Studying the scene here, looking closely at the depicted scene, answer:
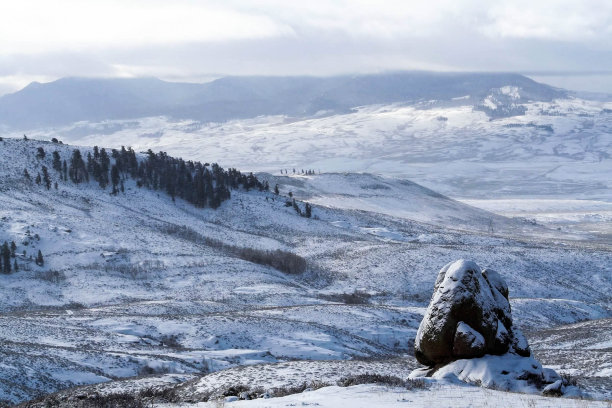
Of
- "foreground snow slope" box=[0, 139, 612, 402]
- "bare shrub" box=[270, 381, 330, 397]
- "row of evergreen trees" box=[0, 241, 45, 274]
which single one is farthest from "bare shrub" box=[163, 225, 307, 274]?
"bare shrub" box=[270, 381, 330, 397]

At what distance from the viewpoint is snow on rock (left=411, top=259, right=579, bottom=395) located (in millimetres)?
23500

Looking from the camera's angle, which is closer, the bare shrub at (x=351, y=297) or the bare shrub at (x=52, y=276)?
the bare shrub at (x=52, y=276)

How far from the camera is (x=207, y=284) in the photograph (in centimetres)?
6347

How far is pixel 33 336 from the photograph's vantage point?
127 ft

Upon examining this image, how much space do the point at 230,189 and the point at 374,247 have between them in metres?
35.7

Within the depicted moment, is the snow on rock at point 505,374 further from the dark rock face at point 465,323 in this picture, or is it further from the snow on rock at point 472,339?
the dark rock face at point 465,323

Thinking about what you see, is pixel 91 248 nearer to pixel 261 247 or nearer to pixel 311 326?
pixel 261 247

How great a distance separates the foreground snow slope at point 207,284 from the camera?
37.9 m

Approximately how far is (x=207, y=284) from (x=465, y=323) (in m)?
41.9

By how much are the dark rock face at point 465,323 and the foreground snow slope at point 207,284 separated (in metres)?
13.4

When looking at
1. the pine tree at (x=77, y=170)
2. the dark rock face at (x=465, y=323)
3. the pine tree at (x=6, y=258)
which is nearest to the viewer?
the dark rock face at (x=465, y=323)

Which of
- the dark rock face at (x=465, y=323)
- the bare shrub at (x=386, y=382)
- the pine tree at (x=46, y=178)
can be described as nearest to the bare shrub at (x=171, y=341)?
the dark rock face at (x=465, y=323)

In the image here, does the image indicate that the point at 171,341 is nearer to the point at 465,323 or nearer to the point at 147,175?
the point at 465,323

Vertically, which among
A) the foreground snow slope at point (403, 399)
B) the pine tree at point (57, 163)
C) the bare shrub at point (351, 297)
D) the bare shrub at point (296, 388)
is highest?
the pine tree at point (57, 163)
